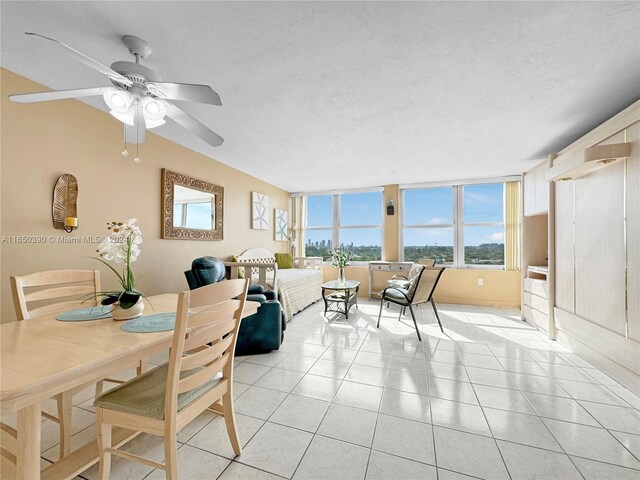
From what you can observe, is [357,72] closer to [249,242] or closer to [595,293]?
[595,293]

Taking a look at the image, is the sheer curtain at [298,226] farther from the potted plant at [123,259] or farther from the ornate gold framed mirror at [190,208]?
the potted plant at [123,259]

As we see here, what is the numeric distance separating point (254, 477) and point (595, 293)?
3.18 m

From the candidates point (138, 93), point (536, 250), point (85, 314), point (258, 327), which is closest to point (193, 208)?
point (258, 327)

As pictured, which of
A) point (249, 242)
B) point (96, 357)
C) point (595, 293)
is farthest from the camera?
point (249, 242)

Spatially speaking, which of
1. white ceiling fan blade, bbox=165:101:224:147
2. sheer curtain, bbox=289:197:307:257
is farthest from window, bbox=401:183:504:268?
white ceiling fan blade, bbox=165:101:224:147

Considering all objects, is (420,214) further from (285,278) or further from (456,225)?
(285,278)

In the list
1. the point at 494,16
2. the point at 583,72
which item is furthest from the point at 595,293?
the point at 494,16

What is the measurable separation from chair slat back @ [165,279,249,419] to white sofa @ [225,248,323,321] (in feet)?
6.36

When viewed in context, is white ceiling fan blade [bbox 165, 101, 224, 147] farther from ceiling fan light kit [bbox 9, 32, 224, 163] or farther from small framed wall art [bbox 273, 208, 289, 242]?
small framed wall art [bbox 273, 208, 289, 242]

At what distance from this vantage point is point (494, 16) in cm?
149

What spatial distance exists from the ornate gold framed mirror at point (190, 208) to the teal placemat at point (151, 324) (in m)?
2.10

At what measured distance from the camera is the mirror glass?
11.1ft

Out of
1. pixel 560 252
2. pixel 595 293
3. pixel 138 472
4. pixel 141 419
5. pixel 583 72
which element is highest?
pixel 583 72

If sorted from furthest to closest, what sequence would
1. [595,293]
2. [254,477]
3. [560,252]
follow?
1. [560,252]
2. [595,293]
3. [254,477]
